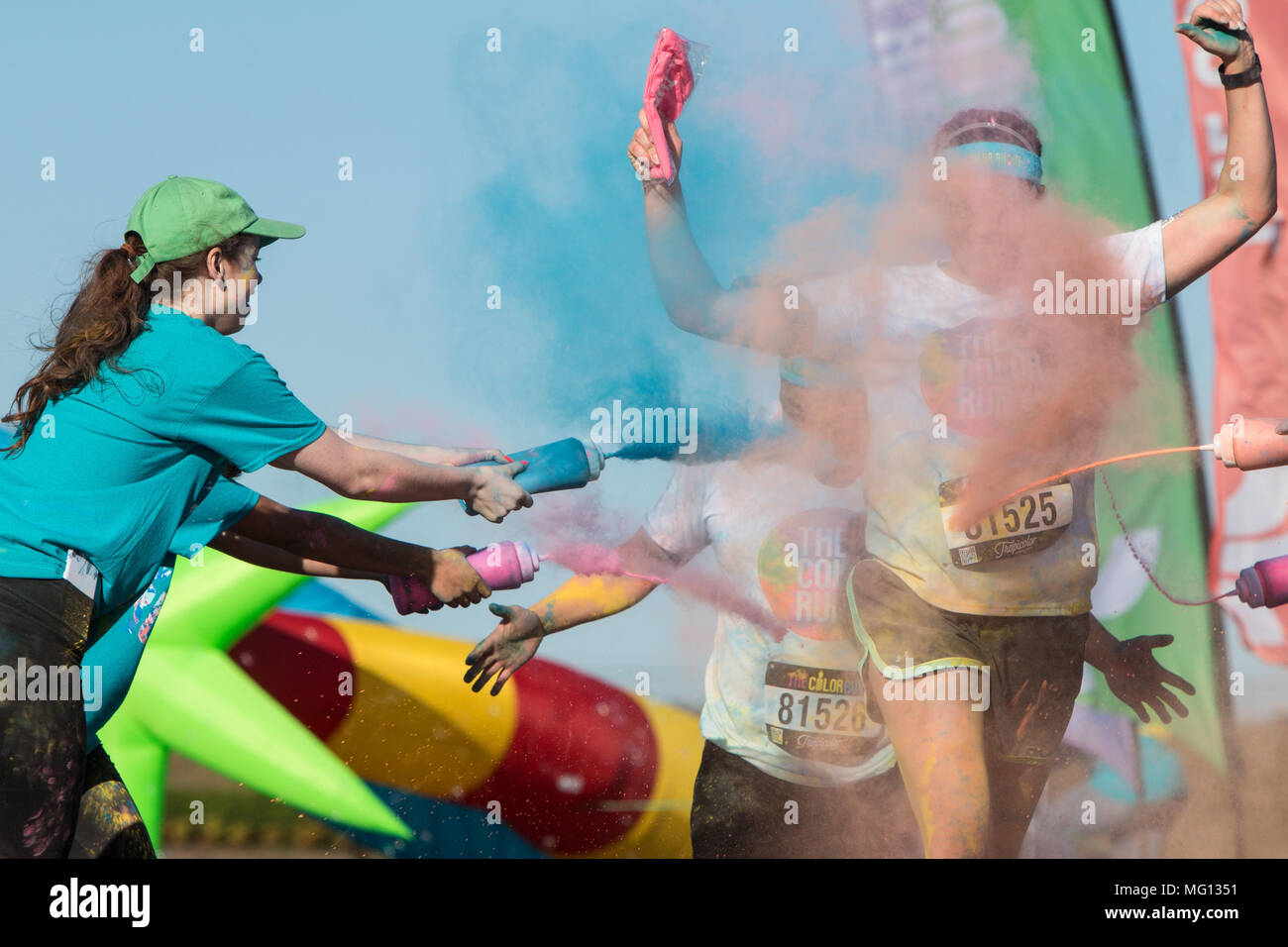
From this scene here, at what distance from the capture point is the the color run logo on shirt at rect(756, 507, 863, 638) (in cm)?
329

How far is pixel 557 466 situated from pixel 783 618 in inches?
29.2

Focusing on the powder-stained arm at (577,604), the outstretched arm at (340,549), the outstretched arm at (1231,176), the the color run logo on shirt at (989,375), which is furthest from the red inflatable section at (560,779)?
the outstretched arm at (1231,176)

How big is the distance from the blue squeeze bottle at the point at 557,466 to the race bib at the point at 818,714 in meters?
0.73

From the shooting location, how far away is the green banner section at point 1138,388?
3391 mm

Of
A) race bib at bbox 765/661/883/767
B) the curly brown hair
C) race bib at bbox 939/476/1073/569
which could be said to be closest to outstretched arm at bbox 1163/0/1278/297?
race bib at bbox 939/476/1073/569

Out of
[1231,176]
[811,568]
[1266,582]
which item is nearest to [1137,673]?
[1266,582]

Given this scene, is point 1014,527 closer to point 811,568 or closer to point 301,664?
point 811,568

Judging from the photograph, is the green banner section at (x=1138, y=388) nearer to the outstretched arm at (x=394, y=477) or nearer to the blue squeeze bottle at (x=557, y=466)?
the blue squeeze bottle at (x=557, y=466)

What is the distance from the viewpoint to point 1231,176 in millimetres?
3047

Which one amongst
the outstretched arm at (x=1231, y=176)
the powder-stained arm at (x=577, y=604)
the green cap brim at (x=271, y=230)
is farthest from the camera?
the powder-stained arm at (x=577, y=604)

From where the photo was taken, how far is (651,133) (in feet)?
10.7

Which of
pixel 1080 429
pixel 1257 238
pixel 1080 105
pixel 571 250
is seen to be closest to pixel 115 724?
pixel 571 250

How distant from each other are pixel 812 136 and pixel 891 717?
5.23ft

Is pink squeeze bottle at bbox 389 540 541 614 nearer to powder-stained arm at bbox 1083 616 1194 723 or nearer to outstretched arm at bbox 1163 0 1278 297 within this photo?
powder-stained arm at bbox 1083 616 1194 723
